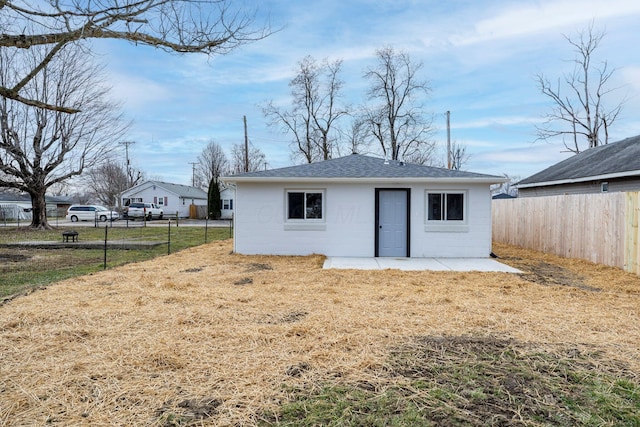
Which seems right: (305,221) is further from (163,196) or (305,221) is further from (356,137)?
(163,196)

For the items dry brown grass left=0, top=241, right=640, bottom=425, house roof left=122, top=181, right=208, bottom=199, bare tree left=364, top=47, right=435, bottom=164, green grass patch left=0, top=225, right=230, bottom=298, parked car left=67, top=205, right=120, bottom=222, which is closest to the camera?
dry brown grass left=0, top=241, right=640, bottom=425

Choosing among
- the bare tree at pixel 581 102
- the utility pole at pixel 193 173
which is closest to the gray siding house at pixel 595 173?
the bare tree at pixel 581 102

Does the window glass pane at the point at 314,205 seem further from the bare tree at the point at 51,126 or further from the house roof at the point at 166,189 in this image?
the house roof at the point at 166,189

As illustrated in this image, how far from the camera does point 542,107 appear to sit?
80.4ft

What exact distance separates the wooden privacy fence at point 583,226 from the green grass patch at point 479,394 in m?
6.10

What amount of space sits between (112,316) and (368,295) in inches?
143

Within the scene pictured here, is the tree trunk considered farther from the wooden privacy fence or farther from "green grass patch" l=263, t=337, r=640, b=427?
"green grass patch" l=263, t=337, r=640, b=427

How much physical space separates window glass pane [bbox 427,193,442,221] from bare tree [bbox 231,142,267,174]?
3677 cm

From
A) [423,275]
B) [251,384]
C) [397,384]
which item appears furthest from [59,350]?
[423,275]

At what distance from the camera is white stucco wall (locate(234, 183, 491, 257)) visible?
35.1 feet

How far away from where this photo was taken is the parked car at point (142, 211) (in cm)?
3434

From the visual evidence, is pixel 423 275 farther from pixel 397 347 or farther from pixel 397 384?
pixel 397 384

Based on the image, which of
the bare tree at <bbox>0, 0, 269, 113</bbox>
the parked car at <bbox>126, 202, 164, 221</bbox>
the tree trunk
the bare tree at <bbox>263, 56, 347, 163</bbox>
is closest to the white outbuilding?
the bare tree at <bbox>0, 0, 269, 113</bbox>

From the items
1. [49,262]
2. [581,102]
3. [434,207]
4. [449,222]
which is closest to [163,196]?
[49,262]
